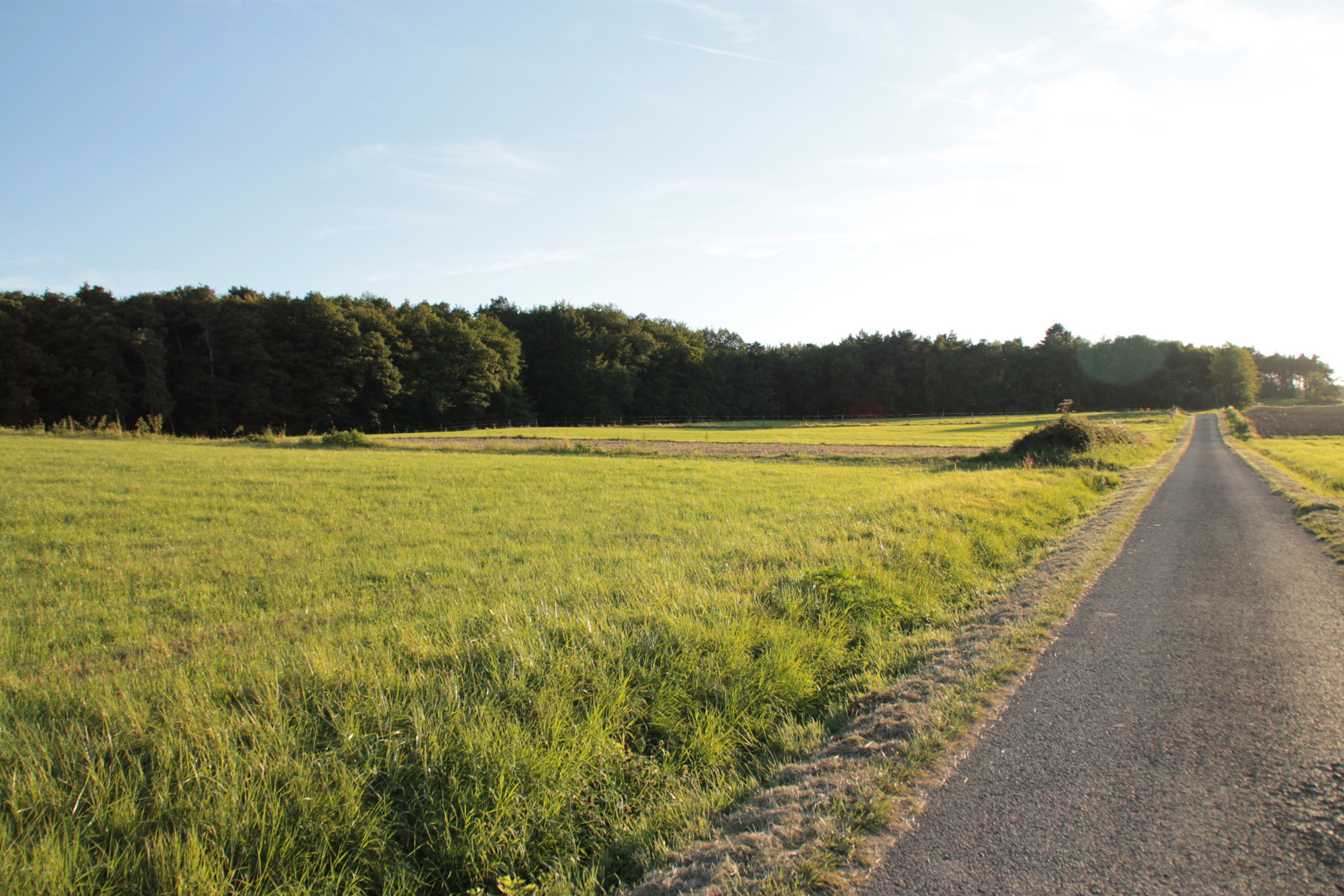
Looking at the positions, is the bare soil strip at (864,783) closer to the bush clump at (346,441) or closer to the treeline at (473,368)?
the bush clump at (346,441)

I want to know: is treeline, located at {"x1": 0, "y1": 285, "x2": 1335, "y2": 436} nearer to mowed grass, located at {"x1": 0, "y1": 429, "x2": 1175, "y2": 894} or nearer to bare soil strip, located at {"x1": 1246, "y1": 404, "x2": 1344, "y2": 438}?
bare soil strip, located at {"x1": 1246, "y1": 404, "x2": 1344, "y2": 438}

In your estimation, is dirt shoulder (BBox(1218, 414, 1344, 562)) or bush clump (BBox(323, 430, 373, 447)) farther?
bush clump (BBox(323, 430, 373, 447))

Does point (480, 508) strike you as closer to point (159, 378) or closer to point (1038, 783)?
point (1038, 783)

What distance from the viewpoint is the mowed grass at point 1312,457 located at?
22.0 m

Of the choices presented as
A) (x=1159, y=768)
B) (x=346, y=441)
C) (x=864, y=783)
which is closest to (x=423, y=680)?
(x=864, y=783)

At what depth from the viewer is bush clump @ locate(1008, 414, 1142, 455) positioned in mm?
25984

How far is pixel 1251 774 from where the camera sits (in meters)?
3.92

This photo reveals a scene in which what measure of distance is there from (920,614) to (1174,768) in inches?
129

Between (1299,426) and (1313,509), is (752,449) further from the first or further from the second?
(1299,426)

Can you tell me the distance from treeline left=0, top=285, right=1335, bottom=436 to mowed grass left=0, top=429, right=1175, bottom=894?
6326cm

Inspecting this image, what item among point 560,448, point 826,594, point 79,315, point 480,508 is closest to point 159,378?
point 79,315

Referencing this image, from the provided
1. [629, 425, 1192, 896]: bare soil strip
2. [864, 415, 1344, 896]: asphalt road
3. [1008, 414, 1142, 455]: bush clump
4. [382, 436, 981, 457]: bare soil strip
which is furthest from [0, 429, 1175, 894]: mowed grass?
[382, 436, 981, 457]: bare soil strip

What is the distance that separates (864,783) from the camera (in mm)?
3930

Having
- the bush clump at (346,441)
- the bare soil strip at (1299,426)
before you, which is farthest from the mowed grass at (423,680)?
the bare soil strip at (1299,426)
